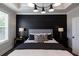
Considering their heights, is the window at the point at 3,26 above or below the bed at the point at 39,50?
above

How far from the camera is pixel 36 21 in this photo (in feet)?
21.9

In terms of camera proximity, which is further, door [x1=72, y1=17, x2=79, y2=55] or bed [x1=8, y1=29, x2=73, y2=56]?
door [x1=72, y1=17, x2=79, y2=55]

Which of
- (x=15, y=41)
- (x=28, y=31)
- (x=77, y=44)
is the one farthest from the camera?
(x=28, y=31)

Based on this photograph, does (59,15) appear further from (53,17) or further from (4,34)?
(4,34)

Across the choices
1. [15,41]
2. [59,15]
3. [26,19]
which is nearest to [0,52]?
[15,41]

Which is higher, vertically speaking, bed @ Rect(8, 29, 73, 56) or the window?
the window

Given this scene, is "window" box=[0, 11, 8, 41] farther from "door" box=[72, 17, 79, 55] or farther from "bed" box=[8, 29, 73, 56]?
"door" box=[72, 17, 79, 55]

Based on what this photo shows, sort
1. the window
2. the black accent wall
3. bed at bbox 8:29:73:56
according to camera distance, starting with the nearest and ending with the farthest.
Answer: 1. bed at bbox 8:29:73:56
2. the window
3. the black accent wall

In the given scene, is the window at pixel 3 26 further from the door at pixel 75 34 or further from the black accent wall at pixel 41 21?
the door at pixel 75 34

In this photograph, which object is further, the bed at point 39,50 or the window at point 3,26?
the window at point 3,26

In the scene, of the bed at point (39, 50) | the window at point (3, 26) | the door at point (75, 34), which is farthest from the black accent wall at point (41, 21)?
the bed at point (39, 50)

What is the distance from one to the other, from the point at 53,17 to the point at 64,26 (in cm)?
86

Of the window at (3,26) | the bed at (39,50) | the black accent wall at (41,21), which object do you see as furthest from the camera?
the black accent wall at (41,21)

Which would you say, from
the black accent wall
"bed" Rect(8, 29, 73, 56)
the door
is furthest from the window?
the door
